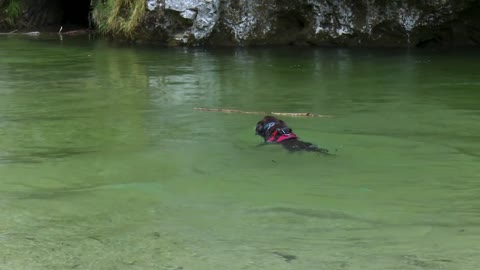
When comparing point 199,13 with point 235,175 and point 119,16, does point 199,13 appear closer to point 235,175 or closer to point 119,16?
point 119,16

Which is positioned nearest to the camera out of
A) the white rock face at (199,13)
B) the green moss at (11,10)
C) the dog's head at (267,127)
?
the dog's head at (267,127)

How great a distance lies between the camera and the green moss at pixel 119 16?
14383mm

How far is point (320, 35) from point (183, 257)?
36.7 ft

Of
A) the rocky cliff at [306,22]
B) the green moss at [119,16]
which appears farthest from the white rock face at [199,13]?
the green moss at [119,16]

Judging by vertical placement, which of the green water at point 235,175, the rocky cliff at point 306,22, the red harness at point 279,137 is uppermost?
the rocky cliff at point 306,22

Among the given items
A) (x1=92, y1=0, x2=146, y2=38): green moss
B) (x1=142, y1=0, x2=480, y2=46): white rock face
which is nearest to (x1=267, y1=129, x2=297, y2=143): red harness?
(x1=142, y1=0, x2=480, y2=46): white rock face

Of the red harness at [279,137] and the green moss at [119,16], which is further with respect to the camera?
the green moss at [119,16]

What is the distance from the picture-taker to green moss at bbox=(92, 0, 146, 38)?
14.4 metres

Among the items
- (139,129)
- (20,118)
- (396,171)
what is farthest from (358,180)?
(20,118)

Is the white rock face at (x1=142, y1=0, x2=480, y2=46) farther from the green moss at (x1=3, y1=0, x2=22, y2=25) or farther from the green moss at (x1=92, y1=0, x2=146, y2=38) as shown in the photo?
the green moss at (x1=3, y1=0, x2=22, y2=25)

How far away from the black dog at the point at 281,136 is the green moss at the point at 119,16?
9231 mm

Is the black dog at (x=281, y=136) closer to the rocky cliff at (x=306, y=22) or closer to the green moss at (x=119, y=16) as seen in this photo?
the rocky cliff at (x=306, y=22)

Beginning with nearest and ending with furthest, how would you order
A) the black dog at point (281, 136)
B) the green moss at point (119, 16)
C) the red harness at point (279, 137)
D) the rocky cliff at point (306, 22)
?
the black dog at point (281, 136), the red harness at point (279, 137), the rocky cliff at point (306, 22), the green moss at point (119, 16)

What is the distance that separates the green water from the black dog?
0.30ft
